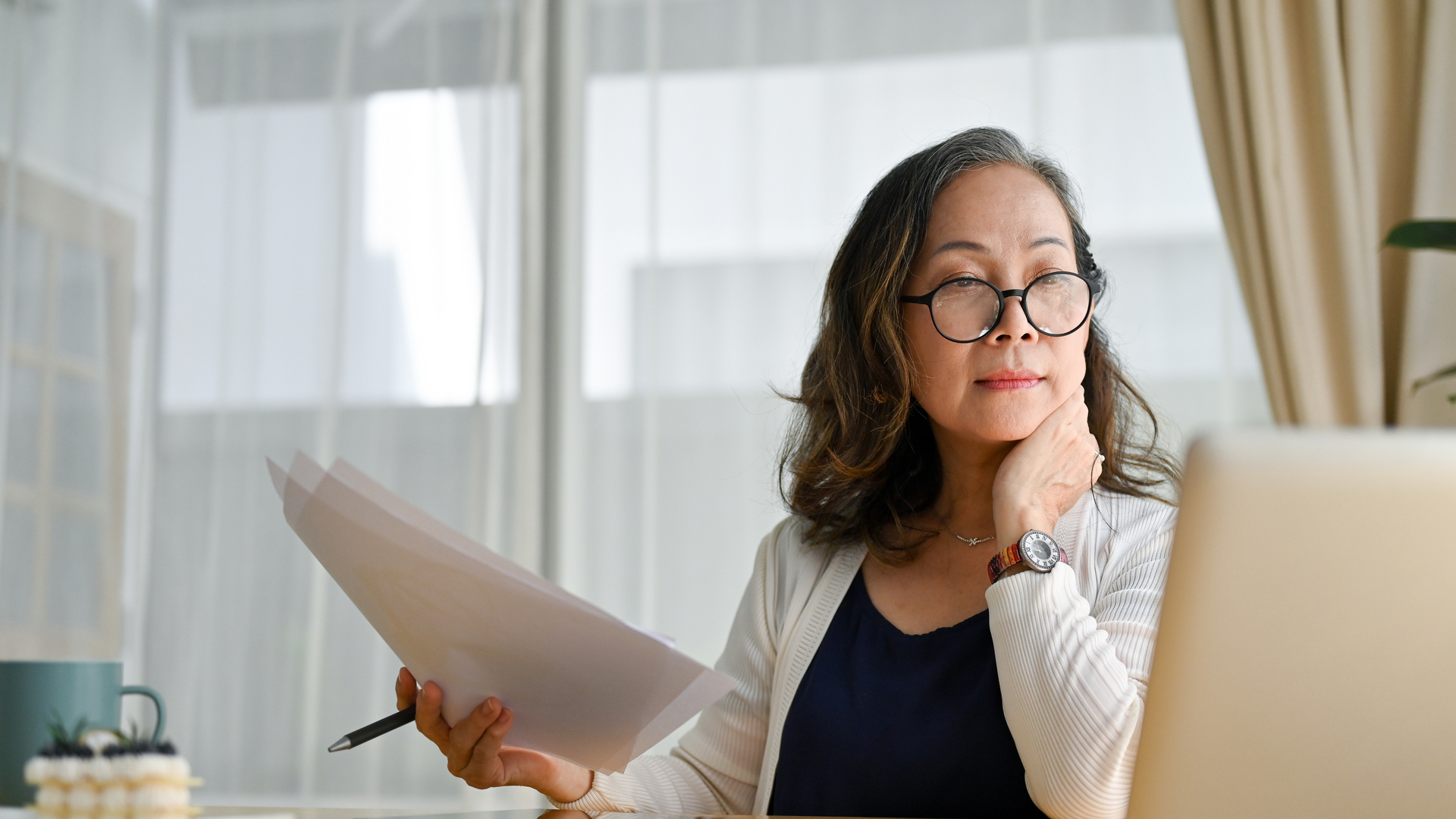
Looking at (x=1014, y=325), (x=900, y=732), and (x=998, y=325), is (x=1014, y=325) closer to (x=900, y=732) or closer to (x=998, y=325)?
(x=998, y=325)

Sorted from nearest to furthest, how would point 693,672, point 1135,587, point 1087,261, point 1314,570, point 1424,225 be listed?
point 1314,570 < point 693,672 < point 1135,587 < point 1087,261 < point 1424,225

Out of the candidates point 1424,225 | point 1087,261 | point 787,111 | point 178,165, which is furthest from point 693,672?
point 178,165

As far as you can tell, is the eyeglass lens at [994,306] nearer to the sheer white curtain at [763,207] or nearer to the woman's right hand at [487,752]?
the woman's right hand at [487,752]

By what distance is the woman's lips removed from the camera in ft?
3.89

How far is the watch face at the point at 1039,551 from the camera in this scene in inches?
39.6

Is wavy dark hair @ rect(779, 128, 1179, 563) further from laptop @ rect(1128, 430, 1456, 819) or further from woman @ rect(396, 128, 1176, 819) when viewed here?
laptop @ rect(1128, 430, 1456, 819)

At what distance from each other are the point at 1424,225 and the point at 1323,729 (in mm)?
1448

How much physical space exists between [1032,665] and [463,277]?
205cm

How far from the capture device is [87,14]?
9.32ft

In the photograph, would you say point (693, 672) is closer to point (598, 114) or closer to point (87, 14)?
point (598, 114)

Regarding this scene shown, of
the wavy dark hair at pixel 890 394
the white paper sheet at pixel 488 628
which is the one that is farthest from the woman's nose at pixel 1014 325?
the white paper sheet at pixel 488 628

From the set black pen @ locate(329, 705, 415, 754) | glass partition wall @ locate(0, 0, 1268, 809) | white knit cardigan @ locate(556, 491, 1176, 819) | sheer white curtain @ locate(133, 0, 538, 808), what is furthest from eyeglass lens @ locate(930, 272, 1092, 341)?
sheer white curtain @ locate(133, 0, 538, 808)

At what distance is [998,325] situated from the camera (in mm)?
1182

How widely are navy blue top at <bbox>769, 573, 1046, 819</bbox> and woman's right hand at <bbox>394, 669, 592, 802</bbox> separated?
0.24m
